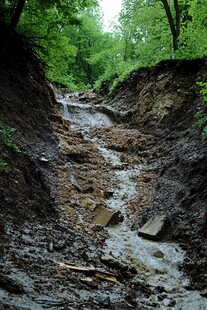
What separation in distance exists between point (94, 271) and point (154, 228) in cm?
255

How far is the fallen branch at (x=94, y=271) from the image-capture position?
4.69 m

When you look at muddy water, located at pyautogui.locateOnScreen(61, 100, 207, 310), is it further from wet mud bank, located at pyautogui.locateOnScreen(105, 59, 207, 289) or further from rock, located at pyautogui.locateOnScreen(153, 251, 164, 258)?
wet mud bank, located at pyautogui.locateOnScreen(105, 59, 207, 289)

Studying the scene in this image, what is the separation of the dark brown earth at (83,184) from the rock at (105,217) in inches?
6.7

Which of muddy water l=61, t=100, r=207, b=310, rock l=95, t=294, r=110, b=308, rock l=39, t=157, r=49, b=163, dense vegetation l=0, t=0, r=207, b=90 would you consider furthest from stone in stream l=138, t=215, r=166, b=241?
dense vegetation l=0, t=0, r=207, b=90

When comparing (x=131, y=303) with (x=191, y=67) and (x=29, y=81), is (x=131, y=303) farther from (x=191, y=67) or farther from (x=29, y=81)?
(x=191, y=67)

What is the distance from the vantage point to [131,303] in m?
4.31

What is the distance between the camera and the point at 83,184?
8977mm

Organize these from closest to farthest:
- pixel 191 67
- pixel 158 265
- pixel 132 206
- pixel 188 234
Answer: pixel 158 265, pixel 188 234, pixel 132 206, pixel 191 67

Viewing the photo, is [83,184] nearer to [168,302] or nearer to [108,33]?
[168,302]

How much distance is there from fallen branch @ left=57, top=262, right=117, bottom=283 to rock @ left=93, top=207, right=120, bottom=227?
2.26 m

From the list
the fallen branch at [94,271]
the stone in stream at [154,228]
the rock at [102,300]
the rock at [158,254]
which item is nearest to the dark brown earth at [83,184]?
the rock at [102,300]

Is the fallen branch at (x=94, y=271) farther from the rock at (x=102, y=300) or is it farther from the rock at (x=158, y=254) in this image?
the rock at (x=158, y=254)

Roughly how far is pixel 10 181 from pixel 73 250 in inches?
73.2

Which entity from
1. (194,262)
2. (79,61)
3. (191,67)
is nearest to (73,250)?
(194,262)
